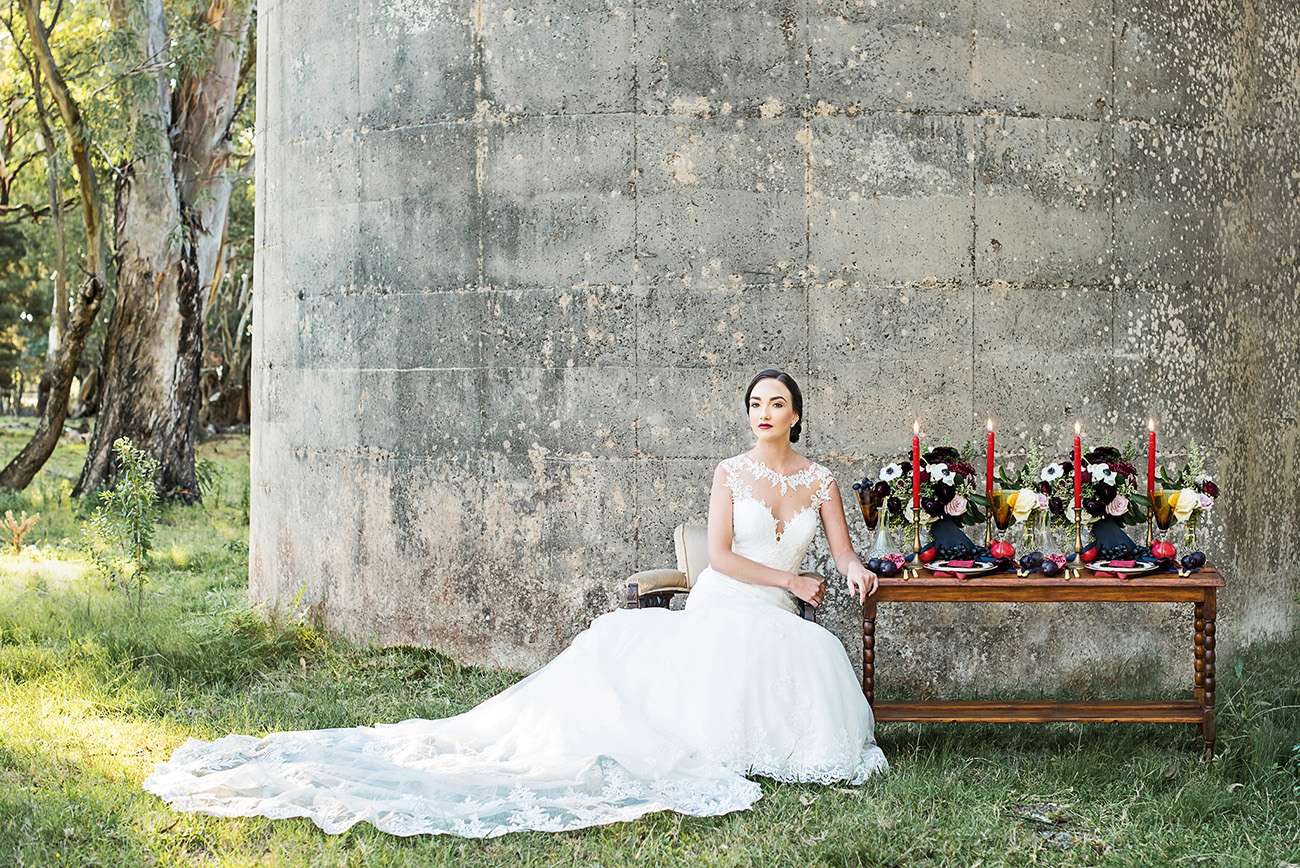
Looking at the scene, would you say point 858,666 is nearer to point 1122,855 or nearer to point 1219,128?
point 1122,855

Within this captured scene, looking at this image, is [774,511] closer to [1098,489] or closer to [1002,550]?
[1002,550]

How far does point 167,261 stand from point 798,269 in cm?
983

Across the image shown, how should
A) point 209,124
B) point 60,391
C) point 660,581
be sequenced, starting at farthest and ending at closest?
point 209,124, point 60,391, point 660,581

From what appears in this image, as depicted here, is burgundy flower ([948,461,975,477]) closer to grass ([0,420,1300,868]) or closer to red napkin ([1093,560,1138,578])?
red napkin ([1093,560,1138,578])

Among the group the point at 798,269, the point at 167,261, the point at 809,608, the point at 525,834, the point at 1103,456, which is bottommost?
the point at 525,834

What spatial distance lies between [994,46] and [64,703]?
5347mm

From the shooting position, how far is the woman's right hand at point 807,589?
4824 millimetres

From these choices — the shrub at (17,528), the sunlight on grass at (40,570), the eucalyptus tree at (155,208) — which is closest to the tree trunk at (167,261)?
the eucalyptus tree at (155,208)

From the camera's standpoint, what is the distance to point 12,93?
1889 cm

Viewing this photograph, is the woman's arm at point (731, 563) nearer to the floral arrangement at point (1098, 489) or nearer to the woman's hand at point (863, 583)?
the woman's hand at point (863, 583)

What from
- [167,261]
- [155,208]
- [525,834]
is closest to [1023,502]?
[525,834]

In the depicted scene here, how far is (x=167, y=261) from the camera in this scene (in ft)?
43.4

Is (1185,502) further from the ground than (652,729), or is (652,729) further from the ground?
(1185,502)

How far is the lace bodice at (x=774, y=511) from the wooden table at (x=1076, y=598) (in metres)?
0.44
